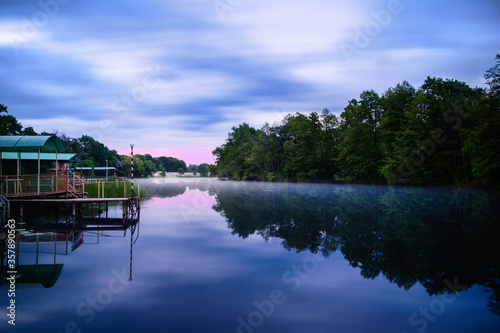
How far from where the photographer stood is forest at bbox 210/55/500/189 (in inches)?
1821

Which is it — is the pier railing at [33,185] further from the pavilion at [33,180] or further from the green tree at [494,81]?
the green tree at [494,81]

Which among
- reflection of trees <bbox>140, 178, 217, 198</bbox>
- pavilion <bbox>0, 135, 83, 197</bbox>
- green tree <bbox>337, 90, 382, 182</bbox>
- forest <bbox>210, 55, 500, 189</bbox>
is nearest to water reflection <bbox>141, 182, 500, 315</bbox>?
pavilion <bbox>0, 135, 83, 197</bbox>

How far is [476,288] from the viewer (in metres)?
10.5

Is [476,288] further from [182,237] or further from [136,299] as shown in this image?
[182,237]

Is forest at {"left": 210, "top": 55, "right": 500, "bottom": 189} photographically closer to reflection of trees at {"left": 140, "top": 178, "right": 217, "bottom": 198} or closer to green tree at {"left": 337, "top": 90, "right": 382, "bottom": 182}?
green tree at {"left": 337, "top": 90, "right": 382, "bottom": 182}

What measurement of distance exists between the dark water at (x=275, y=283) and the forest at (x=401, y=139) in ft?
107

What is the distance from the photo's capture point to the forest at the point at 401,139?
152ft

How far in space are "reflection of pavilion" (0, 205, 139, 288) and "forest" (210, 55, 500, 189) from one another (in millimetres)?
45882

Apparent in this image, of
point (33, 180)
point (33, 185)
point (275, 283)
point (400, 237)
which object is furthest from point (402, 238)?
point (33, 180)

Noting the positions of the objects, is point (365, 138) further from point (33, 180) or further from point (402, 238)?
point (33, 180)

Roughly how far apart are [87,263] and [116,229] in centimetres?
830

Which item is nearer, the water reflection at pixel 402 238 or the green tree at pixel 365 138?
the water reflection at pixel 402 238

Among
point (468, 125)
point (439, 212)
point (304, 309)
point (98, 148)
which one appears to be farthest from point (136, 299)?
point (98, 148)

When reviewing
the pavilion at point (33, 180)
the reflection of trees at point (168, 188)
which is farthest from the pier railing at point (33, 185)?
the reflection of trees at point (168, 188)
